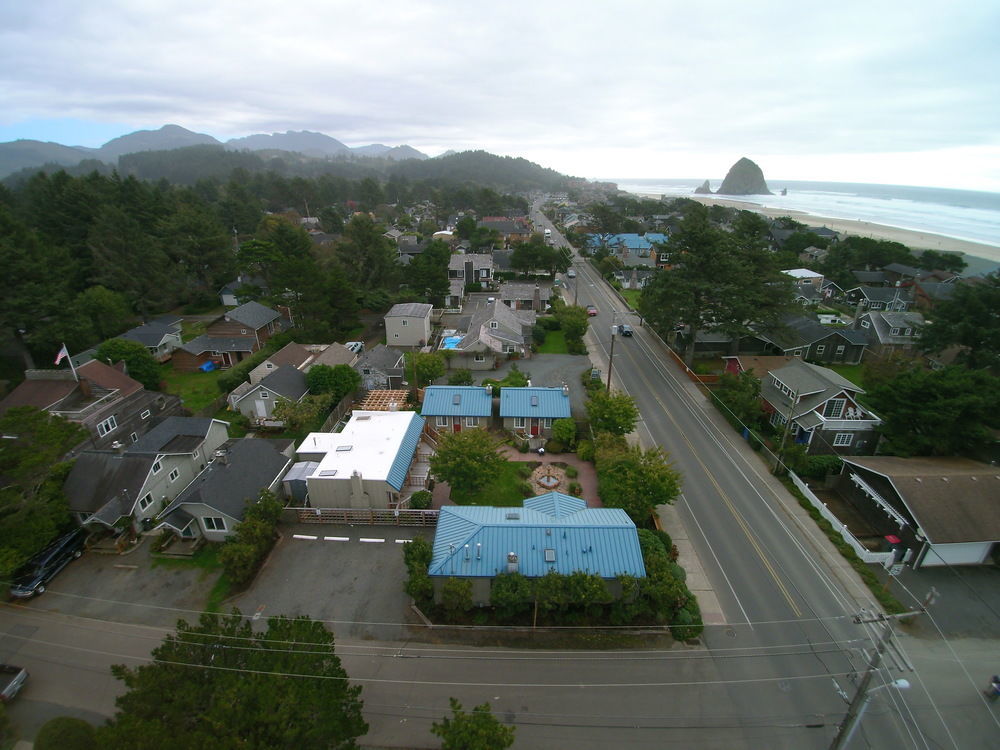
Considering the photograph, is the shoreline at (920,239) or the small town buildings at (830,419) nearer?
the small town buildings at (830,419)

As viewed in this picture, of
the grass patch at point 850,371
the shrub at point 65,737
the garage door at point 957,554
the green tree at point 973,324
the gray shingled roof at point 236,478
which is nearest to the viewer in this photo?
the shrub at point 65,737

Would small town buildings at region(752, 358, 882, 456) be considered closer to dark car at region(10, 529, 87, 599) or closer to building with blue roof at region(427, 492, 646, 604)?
building with blue roof at region(427, 492, 646, 604)

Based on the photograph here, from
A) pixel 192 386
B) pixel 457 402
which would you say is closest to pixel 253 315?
pixel 192 386

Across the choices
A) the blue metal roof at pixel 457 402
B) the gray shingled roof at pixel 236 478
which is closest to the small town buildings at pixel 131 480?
the gray shingled roof at pixel 236 478

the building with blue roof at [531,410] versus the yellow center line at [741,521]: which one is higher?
the building with blue roof at [531,410]

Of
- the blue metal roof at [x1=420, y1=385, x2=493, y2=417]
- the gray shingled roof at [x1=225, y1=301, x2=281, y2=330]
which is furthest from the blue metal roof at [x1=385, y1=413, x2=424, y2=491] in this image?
the gray shingled roof at [x1=225, y1=301, x2=281, y2=330]

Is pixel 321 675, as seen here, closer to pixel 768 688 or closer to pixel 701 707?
pixel 701 707

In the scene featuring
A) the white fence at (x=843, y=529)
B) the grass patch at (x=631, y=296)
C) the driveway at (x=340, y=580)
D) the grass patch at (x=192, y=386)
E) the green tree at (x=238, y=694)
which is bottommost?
the grass patch at (x=192, y=386)

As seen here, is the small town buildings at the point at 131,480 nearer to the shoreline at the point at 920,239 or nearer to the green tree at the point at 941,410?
the green tree at the point at 941,410
